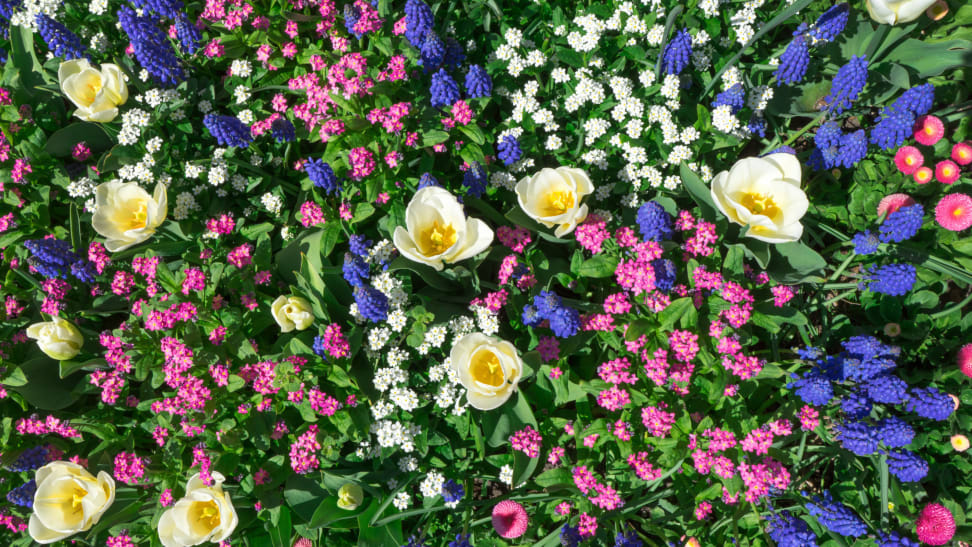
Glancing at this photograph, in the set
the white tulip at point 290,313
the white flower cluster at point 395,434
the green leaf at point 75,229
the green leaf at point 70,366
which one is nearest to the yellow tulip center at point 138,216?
the green leaf at point 75,229

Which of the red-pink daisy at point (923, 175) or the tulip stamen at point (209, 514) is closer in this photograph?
the tulip stamen at point (209, 514)

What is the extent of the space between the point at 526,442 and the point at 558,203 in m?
1.33

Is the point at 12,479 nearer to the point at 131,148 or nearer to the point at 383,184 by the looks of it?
the point at 131,148

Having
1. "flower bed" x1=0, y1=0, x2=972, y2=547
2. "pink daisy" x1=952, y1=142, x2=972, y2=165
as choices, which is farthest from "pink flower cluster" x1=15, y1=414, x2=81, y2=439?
"pink daisy" x1=952, y1=142, x2=972, y2=165

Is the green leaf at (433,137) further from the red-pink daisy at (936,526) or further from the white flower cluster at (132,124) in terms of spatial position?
the red-pink daisy at (936,526)

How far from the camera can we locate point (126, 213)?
11.4 ft

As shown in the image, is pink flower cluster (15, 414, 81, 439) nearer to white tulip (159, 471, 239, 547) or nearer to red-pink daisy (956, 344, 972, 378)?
white tulip (159, 471, 239, 547)

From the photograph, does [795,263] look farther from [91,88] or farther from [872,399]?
[91,88]

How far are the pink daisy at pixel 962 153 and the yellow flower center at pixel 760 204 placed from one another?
1.39 metres

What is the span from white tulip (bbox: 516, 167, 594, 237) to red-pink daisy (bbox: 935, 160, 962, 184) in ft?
7.04

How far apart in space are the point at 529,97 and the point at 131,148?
2.55 m

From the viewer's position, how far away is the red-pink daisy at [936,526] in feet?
10.2

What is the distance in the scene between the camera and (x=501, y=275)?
324cm

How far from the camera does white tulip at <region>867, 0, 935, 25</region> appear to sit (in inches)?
127
